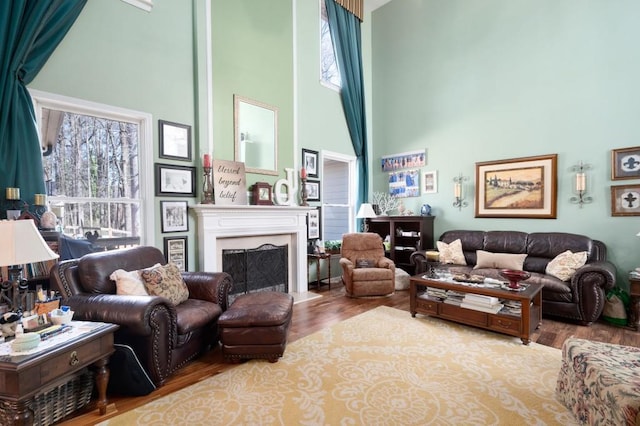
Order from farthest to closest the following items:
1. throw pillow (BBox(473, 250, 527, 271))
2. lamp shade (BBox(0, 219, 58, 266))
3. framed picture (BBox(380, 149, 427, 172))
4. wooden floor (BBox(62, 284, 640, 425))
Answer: framed picture (BBox(380, 149, 427, 172))
throw pillow (BBox(473, 250, 527, 271))
wooden floor (BBox(62, 284, 640, 425))
lamp shade (BBox(0, 219, 58, 266))

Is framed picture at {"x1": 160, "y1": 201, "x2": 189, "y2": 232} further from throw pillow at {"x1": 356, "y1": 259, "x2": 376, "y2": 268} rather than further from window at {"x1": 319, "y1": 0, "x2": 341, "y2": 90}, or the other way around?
window at {"x1": 319, "y1": 0, "x2": 341, "y2": 90}

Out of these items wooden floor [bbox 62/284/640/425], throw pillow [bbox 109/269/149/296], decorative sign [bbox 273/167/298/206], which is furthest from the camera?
decorative sign [bbox 273/167/298/206]

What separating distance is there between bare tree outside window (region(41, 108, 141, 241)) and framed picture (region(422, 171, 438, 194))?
15.5 ft

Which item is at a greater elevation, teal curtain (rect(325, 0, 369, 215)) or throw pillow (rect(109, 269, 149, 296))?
teal curtain (rect(325, 0, 369, 215))

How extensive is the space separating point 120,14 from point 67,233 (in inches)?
94.3

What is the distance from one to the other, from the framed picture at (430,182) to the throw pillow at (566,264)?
2286 mm

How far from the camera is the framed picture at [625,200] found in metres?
3.93

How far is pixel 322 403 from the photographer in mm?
2115

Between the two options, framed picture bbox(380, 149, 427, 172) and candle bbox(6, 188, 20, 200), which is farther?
framed picture bbox(380, 149, 427, 172)

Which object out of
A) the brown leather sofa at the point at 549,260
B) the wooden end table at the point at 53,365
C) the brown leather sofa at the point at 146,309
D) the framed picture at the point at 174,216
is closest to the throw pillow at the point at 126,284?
the brown leather sofa at the point at 146,309

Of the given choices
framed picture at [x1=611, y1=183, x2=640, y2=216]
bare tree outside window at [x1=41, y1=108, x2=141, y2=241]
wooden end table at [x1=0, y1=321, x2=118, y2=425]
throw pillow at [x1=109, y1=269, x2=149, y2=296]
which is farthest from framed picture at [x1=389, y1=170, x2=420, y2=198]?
wooden end table at [x1=0, y1=321, x2=118, y2=425]

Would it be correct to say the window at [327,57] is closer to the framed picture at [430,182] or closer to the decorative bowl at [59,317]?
the framed picture at [430,182]

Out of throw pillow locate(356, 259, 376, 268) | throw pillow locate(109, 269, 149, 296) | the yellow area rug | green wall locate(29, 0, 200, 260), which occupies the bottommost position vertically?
the yellow area rug

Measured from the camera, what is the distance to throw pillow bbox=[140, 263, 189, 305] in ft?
8.89
